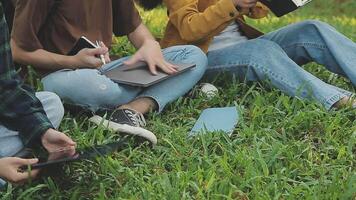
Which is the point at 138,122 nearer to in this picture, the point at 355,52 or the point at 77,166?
the point at 77,166

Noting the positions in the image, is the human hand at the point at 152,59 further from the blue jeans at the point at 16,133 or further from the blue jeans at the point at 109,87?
the blue jeans at the point at 16,133

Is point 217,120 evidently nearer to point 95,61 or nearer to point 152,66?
point 152,66

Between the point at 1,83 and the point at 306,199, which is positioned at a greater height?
the point at 1,83

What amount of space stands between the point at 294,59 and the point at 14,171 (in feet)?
5.74

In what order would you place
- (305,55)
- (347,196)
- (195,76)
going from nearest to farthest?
(347,196), (195,76), (305,55)

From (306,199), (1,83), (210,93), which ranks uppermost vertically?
(1,83)

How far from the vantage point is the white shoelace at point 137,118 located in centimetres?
309

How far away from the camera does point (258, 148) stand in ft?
9.30

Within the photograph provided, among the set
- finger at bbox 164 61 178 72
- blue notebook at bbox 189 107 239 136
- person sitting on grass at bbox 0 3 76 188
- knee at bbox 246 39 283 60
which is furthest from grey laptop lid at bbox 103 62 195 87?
person sitting on grass at bbox 0 3 76 188

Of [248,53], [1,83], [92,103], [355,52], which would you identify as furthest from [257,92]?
[1,83]

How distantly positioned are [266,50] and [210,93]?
0.31 m

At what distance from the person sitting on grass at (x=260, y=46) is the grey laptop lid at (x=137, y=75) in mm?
277

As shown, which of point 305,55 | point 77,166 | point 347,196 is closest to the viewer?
point 347,196

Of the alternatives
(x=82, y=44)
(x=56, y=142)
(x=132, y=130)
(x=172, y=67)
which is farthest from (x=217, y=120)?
(x=56, y=142)
